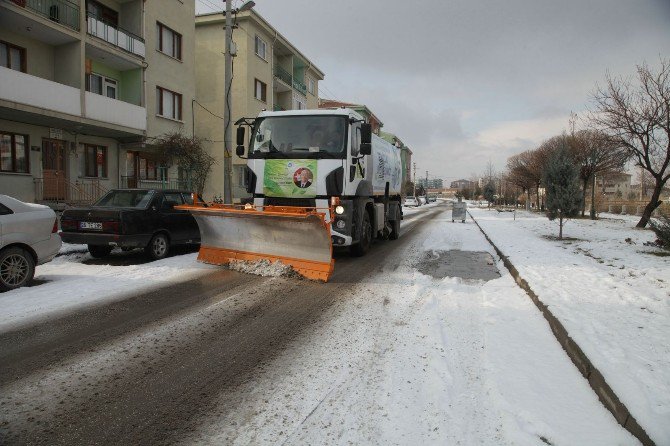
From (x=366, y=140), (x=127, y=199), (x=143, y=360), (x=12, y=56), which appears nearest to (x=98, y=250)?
(x=127, y=199)

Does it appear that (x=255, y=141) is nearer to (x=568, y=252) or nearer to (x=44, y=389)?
(x=44, y=389)

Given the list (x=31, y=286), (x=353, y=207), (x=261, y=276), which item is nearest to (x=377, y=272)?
(x=353, y=207)

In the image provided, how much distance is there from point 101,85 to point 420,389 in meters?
19.8

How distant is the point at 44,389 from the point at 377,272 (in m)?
5.84

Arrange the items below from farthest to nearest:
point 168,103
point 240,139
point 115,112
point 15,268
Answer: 1. point 168,103
2. point 115,112
3. point 240,139
4. point 15,268

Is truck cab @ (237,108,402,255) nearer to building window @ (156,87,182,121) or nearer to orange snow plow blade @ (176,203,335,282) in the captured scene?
orange snow plow blade @ (176,203,335,282)

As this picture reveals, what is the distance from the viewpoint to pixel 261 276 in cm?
764

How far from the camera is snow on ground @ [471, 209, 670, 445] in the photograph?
308cm

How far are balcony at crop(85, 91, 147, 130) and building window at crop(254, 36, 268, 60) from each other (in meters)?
12.5

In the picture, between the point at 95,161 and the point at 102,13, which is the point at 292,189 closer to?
the point at 95,161

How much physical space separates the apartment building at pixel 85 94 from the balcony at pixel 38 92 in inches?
1.3

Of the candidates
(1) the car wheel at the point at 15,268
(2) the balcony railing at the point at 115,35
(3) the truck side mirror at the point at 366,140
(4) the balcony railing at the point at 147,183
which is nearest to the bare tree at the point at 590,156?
(3) the truck side mirror at the point at 366,140

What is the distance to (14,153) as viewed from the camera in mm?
14805

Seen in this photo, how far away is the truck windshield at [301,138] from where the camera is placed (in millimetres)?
8469
